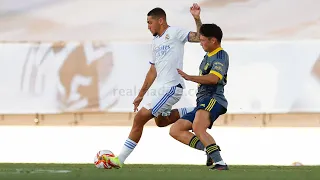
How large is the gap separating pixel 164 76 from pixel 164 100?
10.0 inches

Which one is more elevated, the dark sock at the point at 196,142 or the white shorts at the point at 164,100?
the white shorts at the point at 164,100

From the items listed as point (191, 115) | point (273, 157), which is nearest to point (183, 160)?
point (273, 157)

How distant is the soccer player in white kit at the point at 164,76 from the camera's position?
856cm

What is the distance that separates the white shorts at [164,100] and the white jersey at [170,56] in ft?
0.21

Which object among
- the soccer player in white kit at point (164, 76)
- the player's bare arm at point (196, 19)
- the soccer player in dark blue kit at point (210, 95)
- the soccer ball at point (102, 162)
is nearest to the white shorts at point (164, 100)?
the soccer player in white kit at point (164, 76)

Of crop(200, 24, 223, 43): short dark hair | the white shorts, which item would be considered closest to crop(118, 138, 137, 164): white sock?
the white shorts

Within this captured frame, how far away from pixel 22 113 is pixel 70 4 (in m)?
1.62

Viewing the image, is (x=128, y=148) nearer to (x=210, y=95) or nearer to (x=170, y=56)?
(x=170, y=56)

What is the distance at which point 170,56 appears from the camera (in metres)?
8.67

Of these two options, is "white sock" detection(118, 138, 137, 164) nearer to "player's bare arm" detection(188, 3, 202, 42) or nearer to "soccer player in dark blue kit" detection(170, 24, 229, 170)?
"soccer player in dark blue kit" detection(170, 24, 229, 170)

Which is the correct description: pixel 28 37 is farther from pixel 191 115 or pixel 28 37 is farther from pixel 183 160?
pixel 191 115

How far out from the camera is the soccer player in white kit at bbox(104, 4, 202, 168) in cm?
856

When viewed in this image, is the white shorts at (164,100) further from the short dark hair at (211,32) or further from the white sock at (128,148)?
the short dark hair at (211,32)

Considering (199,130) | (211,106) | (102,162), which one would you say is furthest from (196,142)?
(102,162)
